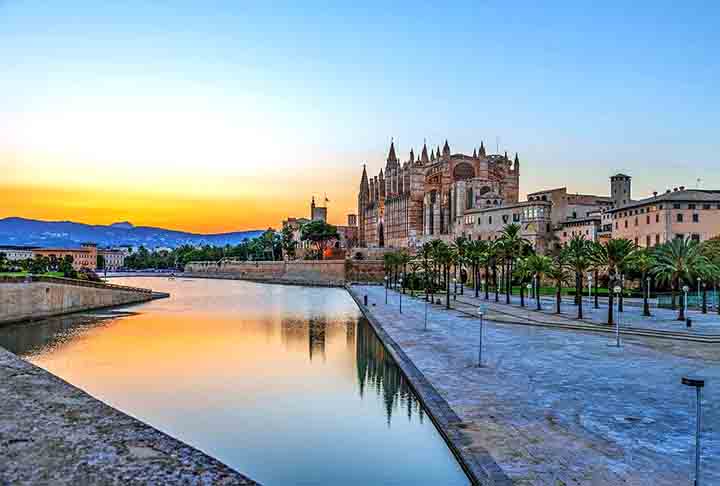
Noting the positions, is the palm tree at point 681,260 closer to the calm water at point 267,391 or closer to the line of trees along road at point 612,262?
the line of trees along road at point 612,262

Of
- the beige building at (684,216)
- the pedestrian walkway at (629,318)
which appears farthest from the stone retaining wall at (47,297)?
the beige building at (684,216)

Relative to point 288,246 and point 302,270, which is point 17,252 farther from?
point 302,270

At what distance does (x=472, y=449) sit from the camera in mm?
9547

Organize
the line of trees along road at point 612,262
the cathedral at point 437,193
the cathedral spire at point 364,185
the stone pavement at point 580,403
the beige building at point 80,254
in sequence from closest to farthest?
the stone pavement at point 580,403, the line of trees along road at point 612,262, the cathedral at point 437,193, the cathedral spire at point 364,185, the beige building at point 80,254

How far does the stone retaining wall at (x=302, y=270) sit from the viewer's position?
87500mm

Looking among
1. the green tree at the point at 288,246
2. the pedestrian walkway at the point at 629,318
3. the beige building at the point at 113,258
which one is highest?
the green tree at the point at 288,246

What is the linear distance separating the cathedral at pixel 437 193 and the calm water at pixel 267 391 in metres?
52.3

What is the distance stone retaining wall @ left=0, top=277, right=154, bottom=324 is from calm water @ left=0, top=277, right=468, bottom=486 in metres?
1.64

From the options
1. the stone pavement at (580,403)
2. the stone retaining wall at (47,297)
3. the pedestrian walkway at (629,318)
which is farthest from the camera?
the stone retaining wall at (47,297)

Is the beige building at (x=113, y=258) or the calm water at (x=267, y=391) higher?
the beige building at (x=113, y=258)

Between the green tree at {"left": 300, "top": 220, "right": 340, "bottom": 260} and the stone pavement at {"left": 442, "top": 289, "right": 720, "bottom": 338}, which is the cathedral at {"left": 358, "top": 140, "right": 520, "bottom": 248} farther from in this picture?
the stone pavement at {"left": 442, "top": 289, "right": 720, "bottom": 338}

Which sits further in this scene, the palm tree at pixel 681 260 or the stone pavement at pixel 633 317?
the palm tree at pixel 681 260

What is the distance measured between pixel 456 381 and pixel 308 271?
8440 centimetres

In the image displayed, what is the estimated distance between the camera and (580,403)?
12.4m
